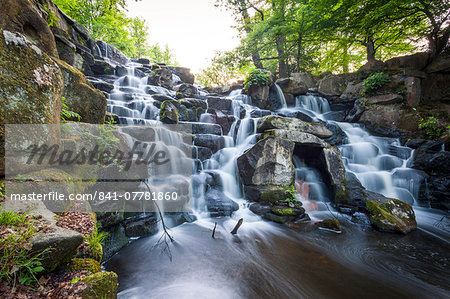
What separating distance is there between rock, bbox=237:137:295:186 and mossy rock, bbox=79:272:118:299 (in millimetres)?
4978

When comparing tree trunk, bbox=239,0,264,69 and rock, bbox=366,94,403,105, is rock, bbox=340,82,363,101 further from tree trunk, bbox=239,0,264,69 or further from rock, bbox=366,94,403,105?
tree trunk, bbox=239,0,264,69

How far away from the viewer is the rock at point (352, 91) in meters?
11.1

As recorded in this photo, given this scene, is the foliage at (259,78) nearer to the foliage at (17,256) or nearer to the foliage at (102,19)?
the foliage at (102,19)

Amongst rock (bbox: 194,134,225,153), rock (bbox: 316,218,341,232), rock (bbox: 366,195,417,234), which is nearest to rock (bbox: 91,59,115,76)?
rock (bbox: 194,134,225,153)

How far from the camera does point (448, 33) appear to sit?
394 inches

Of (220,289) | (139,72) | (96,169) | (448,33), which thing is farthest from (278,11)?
(220,289)

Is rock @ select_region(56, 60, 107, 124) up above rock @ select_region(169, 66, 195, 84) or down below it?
below

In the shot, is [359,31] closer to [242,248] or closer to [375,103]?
[375,103]

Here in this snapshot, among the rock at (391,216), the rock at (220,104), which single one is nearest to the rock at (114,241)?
the rock at (391,216)

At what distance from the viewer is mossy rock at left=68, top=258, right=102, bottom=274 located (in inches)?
76.5

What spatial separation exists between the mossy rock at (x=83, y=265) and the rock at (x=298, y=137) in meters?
6.00

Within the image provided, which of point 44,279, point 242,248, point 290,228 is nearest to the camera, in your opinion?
point 44,279

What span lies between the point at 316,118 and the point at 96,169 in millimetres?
11255

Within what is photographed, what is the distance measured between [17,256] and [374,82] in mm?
14187
